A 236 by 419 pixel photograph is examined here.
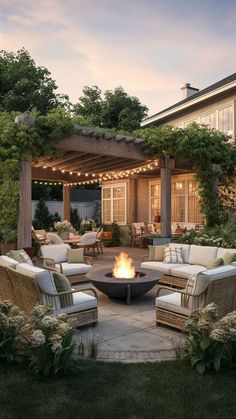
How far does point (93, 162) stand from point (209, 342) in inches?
362

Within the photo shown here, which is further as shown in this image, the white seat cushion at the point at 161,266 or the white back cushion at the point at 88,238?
the white back cushion at the point at 88,238

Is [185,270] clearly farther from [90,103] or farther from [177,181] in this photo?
[90,103]

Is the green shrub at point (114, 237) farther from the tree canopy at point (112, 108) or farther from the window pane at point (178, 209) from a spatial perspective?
the tree canopy at point (112, 108)

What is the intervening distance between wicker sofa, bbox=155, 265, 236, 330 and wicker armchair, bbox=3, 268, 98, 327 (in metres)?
0.99

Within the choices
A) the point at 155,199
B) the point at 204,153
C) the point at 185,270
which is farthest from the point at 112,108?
the point at 185,270

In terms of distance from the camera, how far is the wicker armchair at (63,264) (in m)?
7.41

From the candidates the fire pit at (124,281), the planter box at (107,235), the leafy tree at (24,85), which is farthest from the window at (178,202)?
the leafy tree at (24,85)

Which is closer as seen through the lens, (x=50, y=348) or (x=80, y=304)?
(x=50, y=348)

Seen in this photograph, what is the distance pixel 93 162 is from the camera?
12.2 m

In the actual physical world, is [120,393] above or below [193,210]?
below

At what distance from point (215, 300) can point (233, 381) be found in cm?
Answer: 119

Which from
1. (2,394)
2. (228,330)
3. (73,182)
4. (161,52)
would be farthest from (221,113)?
(2,394)

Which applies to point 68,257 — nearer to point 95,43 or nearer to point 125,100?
point 95,43

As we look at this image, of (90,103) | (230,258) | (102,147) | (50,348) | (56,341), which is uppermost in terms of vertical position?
(90,103)
